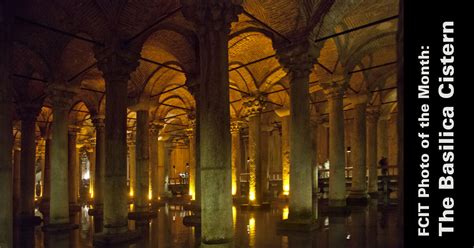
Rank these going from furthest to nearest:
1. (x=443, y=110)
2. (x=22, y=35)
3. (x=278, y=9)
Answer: (x=22, y=35), (x=278, y=9), (x=443, y=110)

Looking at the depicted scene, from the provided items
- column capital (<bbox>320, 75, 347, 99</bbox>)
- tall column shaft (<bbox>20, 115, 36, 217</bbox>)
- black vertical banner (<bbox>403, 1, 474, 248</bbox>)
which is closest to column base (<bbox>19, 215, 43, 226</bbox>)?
tall column shaft (<bbox>20, 115, 36, 217</bbox>)

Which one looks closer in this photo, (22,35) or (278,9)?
(278,9)

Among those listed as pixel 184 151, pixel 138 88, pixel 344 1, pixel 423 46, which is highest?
pixel 344 1

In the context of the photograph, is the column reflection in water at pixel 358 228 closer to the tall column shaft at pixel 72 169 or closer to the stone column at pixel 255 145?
the stone column at pixel 255 145

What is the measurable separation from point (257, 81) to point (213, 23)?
10.0 m

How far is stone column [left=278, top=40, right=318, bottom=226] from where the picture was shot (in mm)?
10688

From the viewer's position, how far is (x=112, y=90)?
408 inches

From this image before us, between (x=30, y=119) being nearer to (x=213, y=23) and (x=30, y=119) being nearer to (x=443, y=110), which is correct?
(x=213, y=23)

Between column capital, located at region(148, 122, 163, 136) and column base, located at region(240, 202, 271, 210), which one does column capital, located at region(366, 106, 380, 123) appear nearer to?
column base, located at region(240, 202, 271, 210)

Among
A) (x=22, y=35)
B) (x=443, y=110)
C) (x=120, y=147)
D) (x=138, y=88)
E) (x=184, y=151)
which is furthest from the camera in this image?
(x=184, y=151)

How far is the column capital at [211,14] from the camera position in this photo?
296 inches

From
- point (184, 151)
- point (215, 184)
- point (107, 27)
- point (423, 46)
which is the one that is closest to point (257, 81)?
point (107, 27)

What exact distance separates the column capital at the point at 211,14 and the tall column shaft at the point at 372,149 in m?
13.8

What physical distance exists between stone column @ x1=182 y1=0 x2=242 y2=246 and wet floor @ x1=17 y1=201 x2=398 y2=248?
200 cm
